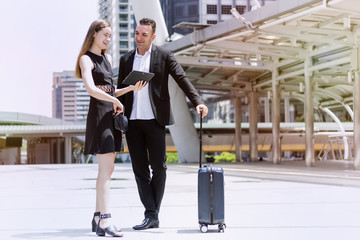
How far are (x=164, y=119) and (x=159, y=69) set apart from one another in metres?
0.45

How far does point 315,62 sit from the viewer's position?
21766 millimetres

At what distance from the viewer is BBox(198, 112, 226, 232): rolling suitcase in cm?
475

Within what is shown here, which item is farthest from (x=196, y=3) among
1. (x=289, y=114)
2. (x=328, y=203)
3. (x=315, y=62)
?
(x=328, y=203)

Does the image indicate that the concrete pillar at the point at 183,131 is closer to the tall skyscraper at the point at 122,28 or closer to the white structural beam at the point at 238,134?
the white structural beam at the point at 238,134

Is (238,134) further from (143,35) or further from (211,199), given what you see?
(211,199)

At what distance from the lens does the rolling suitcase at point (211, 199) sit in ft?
15.6

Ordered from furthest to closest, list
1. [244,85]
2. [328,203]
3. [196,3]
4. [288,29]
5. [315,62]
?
[196,3]
[244,85]
[315,62]
[288,29]
[328,203]

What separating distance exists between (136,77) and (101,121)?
0.47 m

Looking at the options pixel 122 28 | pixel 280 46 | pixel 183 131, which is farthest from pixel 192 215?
pixel 122 28

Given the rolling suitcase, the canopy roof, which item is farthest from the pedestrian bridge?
the rolling suitcase

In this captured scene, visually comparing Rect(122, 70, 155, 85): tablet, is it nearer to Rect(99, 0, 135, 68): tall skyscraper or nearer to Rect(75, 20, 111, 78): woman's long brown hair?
Rect(75, 20, 111, 78): woman's long brown hair

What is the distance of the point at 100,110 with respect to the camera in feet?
15.6

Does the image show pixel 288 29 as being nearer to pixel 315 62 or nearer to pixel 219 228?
pixel 315 62

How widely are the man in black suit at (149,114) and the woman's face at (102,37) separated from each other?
0.31m
